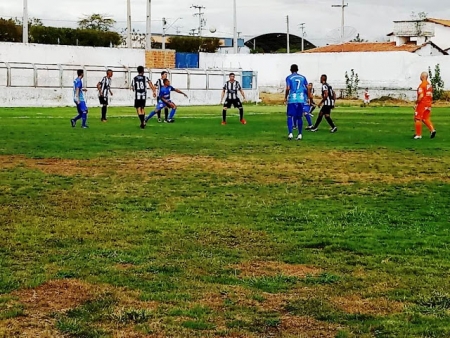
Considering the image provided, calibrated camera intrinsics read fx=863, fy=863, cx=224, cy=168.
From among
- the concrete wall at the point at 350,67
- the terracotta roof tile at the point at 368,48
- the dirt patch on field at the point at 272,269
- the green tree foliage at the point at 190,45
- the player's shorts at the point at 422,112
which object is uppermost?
the green tree foliage at the point at 190,45

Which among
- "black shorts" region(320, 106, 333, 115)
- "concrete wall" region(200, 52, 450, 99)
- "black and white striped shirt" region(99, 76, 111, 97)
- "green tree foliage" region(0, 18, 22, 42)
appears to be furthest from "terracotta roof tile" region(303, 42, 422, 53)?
"black shorts" region(320, 106, 333, 115)

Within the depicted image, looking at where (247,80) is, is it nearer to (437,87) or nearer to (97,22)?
(437,87)

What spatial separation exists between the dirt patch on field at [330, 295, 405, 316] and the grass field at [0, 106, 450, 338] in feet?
0.05

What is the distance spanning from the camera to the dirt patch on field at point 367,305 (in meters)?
6.04

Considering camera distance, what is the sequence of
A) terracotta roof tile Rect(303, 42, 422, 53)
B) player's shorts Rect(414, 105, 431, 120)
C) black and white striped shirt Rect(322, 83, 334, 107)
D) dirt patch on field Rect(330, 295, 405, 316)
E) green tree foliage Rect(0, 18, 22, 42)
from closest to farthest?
dirt patch on field Rect(330, 295, 405, 316) < player's shorts Rect(414, 105, 431, 120) < black and white striped shirt Rect(322, 83, 334, 107) < terracotta roof tile Rect(303, 42, 422, 53) < green tree foliage Rect(0, 18, 22, 42)

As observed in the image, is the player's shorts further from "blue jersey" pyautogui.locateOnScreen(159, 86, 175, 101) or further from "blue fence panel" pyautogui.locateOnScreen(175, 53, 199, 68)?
"blue fence panel" pyautogui.locateOnScreen(175, 53, 199, 68)

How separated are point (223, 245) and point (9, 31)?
73.2 meters

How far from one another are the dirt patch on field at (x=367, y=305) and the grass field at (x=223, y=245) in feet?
0.05

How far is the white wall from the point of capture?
194ft

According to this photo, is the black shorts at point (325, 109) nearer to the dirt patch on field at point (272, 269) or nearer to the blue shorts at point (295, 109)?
the blue shorts at point (295, 109)

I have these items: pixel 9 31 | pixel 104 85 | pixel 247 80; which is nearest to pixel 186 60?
pixel 9 31

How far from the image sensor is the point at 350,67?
2938 inches

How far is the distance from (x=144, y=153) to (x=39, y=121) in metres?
12.7

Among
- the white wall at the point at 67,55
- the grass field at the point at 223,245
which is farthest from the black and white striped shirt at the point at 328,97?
the white wall at the point at 67,55
